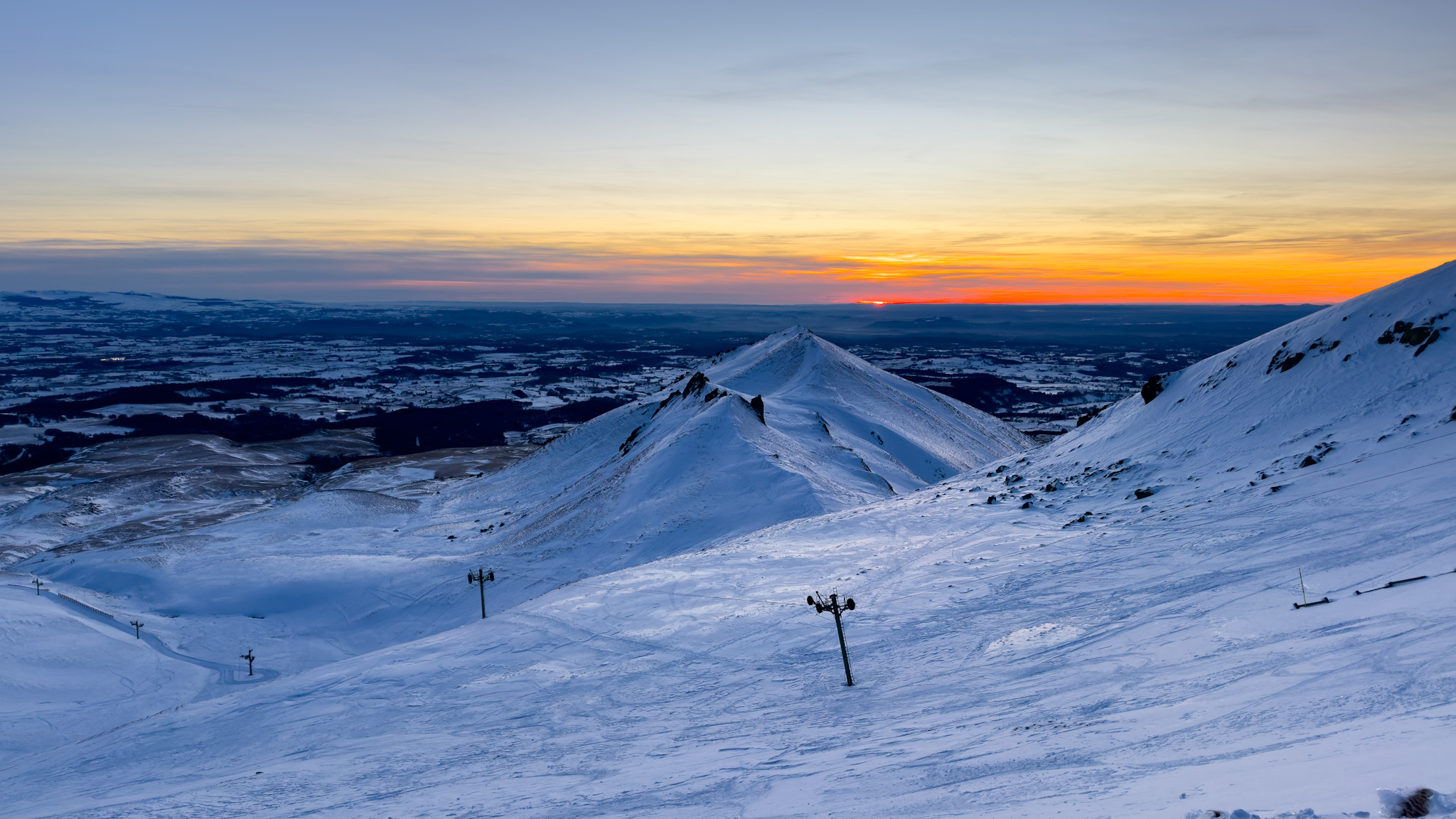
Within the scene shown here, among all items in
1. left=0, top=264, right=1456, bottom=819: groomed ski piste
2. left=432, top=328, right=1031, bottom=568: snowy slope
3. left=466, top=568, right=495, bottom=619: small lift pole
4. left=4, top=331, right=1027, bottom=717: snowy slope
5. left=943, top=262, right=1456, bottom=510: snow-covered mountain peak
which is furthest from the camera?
left=432, top=328, right=1031, bottom=568: snowy slope

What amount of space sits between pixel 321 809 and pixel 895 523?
1010 inches

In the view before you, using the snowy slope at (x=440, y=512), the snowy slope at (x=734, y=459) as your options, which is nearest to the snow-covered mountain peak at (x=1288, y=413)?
the snowy slope at (x=734, y=459)

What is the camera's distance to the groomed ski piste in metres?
10.3

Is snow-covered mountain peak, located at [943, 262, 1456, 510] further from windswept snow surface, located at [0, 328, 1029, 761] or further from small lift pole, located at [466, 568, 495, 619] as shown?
small lift pole, located at [466, 568, 495, 619]

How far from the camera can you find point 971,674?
16391mm

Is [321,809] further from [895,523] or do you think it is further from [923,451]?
[923,451]

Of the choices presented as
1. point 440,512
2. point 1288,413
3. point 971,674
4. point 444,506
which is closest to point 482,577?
point 971,674

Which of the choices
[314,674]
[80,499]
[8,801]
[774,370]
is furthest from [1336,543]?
[80,499]

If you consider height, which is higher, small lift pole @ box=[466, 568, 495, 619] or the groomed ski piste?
the groomed ski piste

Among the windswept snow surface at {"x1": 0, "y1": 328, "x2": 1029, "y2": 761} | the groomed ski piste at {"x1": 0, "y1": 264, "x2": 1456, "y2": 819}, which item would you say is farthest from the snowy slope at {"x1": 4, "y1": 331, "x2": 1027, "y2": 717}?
the groomed ski piste at {"x1": 0, "y1": 264, "x2": 1456, "y2": 819}

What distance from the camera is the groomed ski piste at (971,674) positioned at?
33.9ft

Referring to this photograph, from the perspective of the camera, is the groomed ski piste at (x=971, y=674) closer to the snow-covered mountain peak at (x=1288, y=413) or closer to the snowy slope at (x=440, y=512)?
the snow-covered mountain peak at (x=1288, y=413)

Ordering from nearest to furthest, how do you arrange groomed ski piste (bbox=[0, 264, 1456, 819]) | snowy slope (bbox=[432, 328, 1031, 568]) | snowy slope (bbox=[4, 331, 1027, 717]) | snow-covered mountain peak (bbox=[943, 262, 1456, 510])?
groomed ski piste (bbox=[0, 264, 1456, 819]) < snow-covered mountain peak (bbox=[943, 262, 1456, 510]) < snowy slope (bbox=[4, 331, 1027, 717]) < snowy slope (bbox=[432, 328, 1031, 568])

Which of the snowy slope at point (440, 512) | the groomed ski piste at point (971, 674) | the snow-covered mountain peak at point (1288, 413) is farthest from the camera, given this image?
the snowy slope at point (440, 512)
